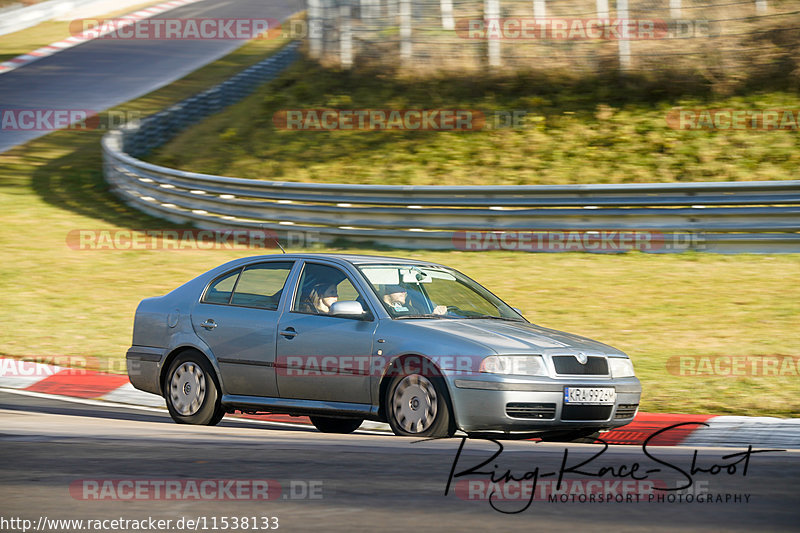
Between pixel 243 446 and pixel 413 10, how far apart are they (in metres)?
14.8

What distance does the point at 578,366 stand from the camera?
7148 millimetres

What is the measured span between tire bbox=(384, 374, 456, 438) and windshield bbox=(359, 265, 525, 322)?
63cm

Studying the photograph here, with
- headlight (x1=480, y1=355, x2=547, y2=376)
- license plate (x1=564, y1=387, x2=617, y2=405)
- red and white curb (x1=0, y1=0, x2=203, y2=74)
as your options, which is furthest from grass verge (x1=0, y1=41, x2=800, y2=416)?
red and white curb (x1=0, y1=0, x2=203, y2=74)

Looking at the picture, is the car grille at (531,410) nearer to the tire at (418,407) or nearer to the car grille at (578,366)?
the car grille at (578,366)

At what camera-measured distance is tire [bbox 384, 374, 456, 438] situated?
22.7 ft

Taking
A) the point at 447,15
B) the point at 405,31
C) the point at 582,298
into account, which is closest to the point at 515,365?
the point at 582,298

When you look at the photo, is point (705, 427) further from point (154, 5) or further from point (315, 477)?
point (154, 5)

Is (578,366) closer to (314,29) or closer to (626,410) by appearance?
(626,410)

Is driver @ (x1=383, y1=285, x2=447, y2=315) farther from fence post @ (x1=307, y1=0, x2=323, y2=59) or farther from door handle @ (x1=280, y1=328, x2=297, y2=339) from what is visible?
fence post @ (x1=307, y1=0, x2=323, y2=59)

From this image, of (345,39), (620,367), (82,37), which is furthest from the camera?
(82,37)

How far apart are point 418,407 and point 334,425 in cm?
147

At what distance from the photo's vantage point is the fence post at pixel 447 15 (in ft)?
65.2

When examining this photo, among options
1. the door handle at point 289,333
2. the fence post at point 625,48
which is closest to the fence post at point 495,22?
the fence post at point 625,48

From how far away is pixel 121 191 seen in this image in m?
20.6
